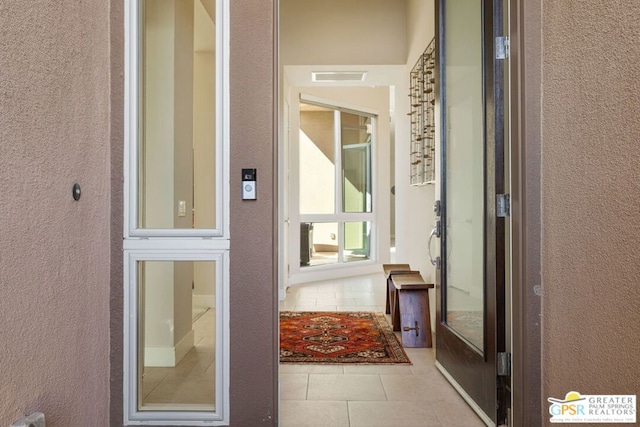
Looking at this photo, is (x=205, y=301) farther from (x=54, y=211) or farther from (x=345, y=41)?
(x=345, y=41)

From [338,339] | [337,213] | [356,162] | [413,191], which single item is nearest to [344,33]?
[413,191]

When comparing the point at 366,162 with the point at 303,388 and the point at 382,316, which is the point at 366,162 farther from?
the point at 303,388

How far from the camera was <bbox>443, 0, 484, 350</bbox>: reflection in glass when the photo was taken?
2.36 metres

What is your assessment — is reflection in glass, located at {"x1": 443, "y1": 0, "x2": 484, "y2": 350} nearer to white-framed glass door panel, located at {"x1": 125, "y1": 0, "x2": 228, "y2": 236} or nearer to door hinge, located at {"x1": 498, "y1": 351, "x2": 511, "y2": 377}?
door hinge, located at {"x1": 498, "y1": 351, "x2": 511, "y2": 377}

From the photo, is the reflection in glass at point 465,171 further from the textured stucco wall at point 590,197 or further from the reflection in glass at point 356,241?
the reflection in glass at point 356,241

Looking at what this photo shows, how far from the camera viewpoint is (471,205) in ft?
8.18

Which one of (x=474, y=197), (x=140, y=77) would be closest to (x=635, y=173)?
(x=474, y=197)

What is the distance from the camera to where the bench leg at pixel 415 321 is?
3357 millimetres

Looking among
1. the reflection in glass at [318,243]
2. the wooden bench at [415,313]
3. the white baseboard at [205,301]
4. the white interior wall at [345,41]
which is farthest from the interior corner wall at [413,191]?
the white baseboard at [205,301]

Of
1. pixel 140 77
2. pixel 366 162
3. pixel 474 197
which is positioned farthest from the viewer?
pixel 366 162

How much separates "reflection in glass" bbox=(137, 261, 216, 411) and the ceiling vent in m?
3.48

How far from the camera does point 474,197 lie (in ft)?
8.04

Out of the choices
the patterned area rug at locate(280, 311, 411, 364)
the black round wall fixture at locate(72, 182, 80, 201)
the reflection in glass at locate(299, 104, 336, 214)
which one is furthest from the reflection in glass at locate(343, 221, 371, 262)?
the black round wall fixture at locate(72, 182, 80, 201)

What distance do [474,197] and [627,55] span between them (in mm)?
1171
